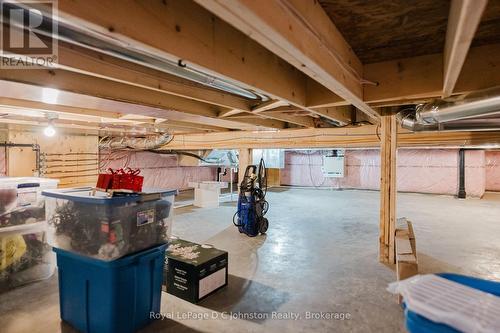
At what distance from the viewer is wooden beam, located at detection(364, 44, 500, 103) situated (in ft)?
5.22

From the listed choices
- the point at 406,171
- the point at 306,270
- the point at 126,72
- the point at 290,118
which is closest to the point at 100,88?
the point at 126,72

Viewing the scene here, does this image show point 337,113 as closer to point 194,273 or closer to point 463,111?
point 463,111

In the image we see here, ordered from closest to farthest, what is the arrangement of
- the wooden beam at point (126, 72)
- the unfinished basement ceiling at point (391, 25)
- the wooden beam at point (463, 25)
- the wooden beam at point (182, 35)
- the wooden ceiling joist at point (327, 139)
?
the wooden beam at point (463, 25) < the wooden beam at point (182, 35) < the unfinished basement ceiling at point (391, 25) < the wooden beam at point (126, 72) < the wooden ceiling joist at point (327, 139)

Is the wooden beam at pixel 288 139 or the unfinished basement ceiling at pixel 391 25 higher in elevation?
the unfinished basement ceiling at pixel 391 25

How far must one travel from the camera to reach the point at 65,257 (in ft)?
6.07

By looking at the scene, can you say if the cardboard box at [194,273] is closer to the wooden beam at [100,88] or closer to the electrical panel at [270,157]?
the wooden beam at [100,88]

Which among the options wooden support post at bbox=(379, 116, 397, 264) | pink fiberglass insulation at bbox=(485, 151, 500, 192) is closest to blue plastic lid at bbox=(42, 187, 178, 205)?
wooden support post at bbox=(379, 116, 397, 264)

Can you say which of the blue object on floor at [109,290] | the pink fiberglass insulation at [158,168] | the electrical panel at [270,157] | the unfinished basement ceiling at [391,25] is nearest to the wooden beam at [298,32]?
the unfinished basement ceiling at [391,25]

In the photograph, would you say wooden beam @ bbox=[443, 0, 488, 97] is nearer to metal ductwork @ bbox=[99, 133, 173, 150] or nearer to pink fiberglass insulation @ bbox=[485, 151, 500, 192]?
metal ductwork @ bbox=[99, 133, 173, 150]

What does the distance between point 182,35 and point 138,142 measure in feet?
17.5

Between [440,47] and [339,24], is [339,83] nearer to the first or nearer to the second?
[339,24]

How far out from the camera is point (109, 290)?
1683 millimetres

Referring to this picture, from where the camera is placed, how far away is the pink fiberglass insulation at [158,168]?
7.72 meters

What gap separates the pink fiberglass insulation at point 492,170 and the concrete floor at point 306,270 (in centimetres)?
458
